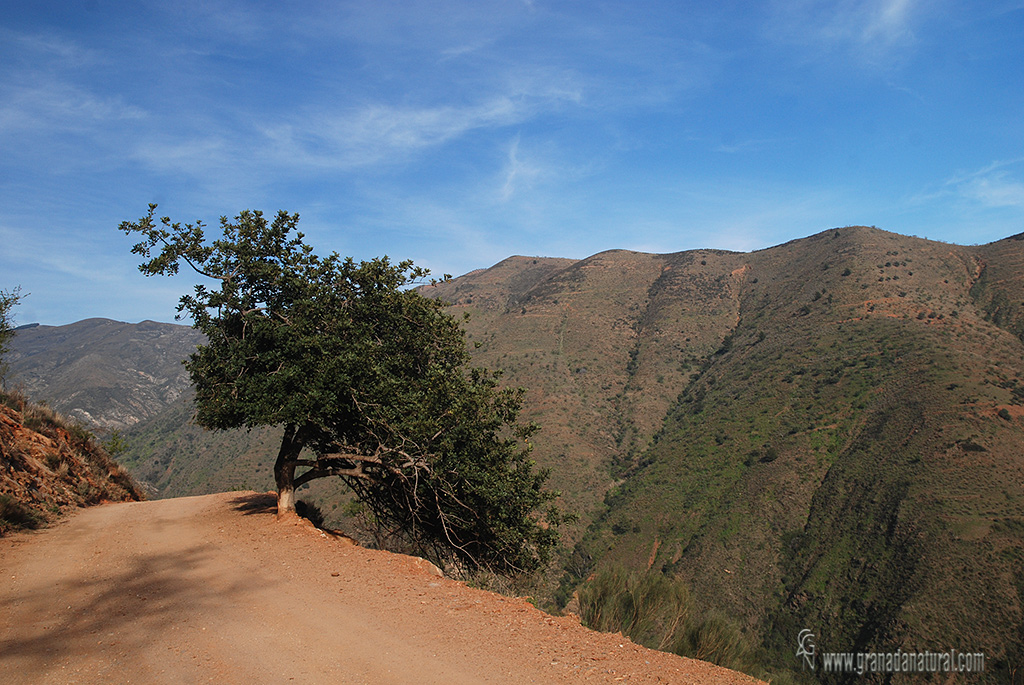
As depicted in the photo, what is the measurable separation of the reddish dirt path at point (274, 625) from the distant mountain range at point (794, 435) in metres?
6.05

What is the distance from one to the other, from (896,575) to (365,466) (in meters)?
34.5

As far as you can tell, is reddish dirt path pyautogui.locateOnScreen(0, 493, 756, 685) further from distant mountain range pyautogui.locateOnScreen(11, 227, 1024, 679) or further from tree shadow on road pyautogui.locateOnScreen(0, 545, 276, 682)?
distant mountain range pyautogui.locateOnScreen(11, 227, 1024, 679)

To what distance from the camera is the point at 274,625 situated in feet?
24.5

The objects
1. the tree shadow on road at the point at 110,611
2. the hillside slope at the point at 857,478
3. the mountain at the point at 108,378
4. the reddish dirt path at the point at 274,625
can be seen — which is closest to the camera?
the reddish dirt path at the point at 274,625

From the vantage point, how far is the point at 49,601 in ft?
27.1

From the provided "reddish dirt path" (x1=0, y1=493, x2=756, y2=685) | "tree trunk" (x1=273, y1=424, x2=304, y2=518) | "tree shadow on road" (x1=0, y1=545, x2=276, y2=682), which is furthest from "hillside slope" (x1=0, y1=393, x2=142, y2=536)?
"tree trunk" (x1=273, y1=424, x2=304, y2=518)

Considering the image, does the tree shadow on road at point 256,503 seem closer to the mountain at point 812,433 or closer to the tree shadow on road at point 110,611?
the tree shadow on road at point 110,611

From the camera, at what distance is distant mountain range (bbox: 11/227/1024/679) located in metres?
34.2

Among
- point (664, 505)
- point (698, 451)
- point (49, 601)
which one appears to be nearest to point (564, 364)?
point (698, 451)

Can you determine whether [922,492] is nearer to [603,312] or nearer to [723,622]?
[723,622]

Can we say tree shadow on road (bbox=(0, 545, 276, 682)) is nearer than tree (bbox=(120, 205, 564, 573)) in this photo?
Yes

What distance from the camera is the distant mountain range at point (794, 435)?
1345 inches

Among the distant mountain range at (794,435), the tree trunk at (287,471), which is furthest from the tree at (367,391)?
the distant mountain range at (794,435)

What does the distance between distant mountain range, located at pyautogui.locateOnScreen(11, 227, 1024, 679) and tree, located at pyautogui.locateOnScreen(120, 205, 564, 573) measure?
18.5ft
